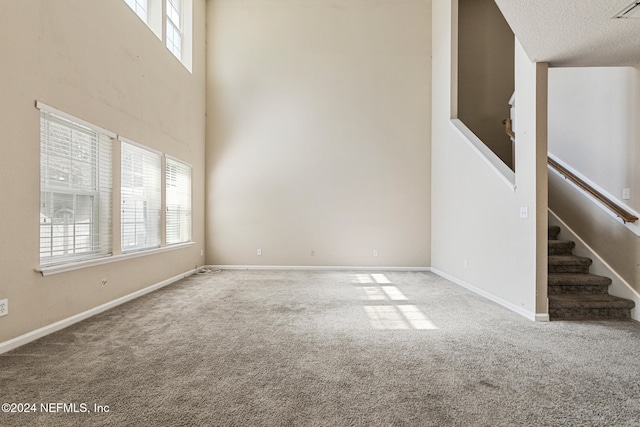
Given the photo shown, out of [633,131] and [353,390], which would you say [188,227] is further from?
[633,131]

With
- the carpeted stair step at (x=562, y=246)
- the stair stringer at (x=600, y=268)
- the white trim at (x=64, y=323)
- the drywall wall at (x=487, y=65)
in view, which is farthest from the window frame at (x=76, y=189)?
the drywall wall at (x=487, y=65)

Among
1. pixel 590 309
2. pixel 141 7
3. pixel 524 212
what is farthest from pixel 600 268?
pixel 141 7

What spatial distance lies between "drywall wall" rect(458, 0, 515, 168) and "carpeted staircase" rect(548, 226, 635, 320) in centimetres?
285

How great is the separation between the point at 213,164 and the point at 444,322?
200 inches

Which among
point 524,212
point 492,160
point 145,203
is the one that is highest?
point 492,160

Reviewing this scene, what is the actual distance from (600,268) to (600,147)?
1.48 m

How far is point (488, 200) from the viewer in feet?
13.2

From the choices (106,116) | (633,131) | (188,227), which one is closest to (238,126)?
(188,227)

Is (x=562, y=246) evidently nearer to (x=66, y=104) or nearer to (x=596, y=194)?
(x=596, y=194)

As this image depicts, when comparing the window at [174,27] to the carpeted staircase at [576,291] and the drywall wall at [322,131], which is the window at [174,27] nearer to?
the drywall wall at [322,131]

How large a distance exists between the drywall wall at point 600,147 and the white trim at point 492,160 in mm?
1064

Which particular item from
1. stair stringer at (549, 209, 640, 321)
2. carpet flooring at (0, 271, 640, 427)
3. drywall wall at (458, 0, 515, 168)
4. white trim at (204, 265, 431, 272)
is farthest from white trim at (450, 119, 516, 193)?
white trim at (204, 265, 431, 272)

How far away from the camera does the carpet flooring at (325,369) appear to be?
5.30ft

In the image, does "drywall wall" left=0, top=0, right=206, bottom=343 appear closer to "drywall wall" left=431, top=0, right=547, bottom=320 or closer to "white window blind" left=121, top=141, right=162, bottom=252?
"white window blind" left=121, top=141, right=162, bottom=252
